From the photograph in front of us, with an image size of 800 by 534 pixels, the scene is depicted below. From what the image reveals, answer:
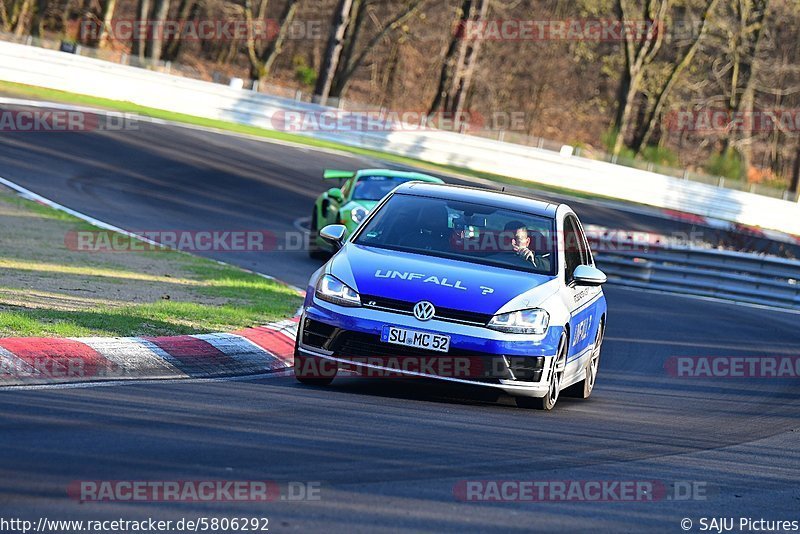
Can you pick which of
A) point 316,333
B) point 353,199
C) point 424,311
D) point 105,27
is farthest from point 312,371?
point 105,27

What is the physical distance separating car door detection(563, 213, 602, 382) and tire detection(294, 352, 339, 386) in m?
1.82

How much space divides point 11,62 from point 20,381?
31.8 metres

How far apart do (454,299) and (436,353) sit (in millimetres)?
414

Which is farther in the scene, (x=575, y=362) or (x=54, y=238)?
A: (x=54, y=238)

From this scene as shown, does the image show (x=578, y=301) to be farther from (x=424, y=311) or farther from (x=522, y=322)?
Answer: (x=424, y=311)

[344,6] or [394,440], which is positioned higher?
[344,6]

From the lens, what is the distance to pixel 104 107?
35594 mm

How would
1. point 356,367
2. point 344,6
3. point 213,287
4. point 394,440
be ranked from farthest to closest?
1. point 344,6
2. point 213,287
3. point 356,367
4. point 394,440

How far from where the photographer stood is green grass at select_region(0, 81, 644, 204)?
36.0 meters

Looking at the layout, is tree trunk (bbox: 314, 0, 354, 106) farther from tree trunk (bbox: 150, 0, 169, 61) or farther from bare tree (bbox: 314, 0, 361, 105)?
tree trunk (bbox: 150, 0, 169, 61)

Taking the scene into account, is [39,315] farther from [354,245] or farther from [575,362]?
[575,362]

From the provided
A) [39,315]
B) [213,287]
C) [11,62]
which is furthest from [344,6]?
[39,315]

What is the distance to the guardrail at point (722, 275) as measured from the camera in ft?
77.2

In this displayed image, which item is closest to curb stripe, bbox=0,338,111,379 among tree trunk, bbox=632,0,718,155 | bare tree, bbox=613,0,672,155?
bare tree, bbox=613,0,672,155
